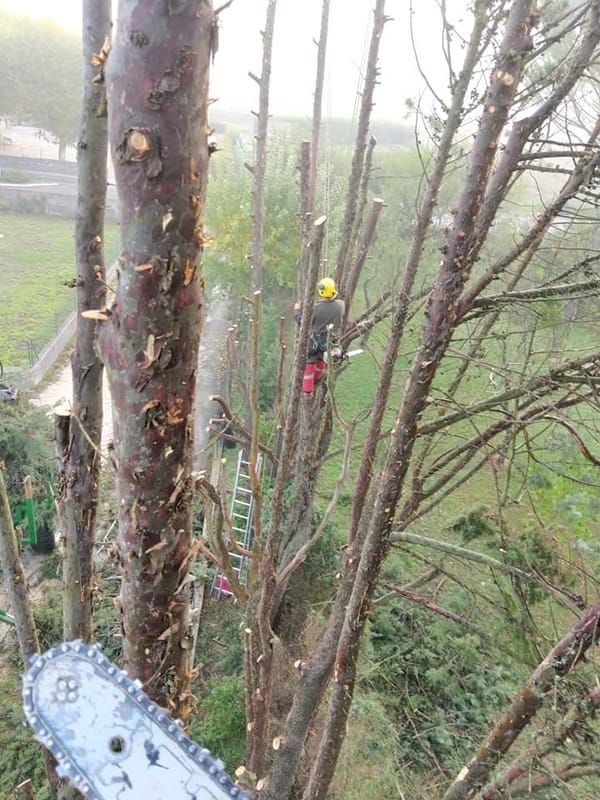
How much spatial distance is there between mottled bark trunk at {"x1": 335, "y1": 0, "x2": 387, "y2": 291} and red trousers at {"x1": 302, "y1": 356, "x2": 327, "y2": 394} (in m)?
1.00

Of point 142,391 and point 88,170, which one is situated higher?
point 88,170

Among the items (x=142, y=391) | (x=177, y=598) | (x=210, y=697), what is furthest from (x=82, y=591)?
(x=210, y=697)

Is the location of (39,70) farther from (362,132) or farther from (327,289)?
(327,289)

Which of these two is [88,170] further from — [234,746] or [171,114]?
[234,746]

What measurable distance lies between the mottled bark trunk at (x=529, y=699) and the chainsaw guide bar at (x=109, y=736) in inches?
75.1

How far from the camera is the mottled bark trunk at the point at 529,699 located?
2840mm

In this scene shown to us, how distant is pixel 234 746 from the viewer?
593cm

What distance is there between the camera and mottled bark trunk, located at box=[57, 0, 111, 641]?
2150 millimetres

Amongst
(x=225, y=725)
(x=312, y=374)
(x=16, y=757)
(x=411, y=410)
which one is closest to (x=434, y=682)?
(x=225, y=725)

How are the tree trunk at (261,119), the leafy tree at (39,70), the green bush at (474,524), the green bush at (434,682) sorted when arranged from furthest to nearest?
the leafy tree at (39,70), the tree trunk at (261,119), the green bush at (434,682), the green bush at (474,524)

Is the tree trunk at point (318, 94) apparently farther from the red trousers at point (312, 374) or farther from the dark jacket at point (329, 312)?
the red trousers at point (312, 374)

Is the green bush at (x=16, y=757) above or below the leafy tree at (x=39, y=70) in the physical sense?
below

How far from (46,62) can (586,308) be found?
26702mm

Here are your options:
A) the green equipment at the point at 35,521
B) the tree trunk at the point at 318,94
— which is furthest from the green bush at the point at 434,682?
the tree trunk at the point at 318,94
